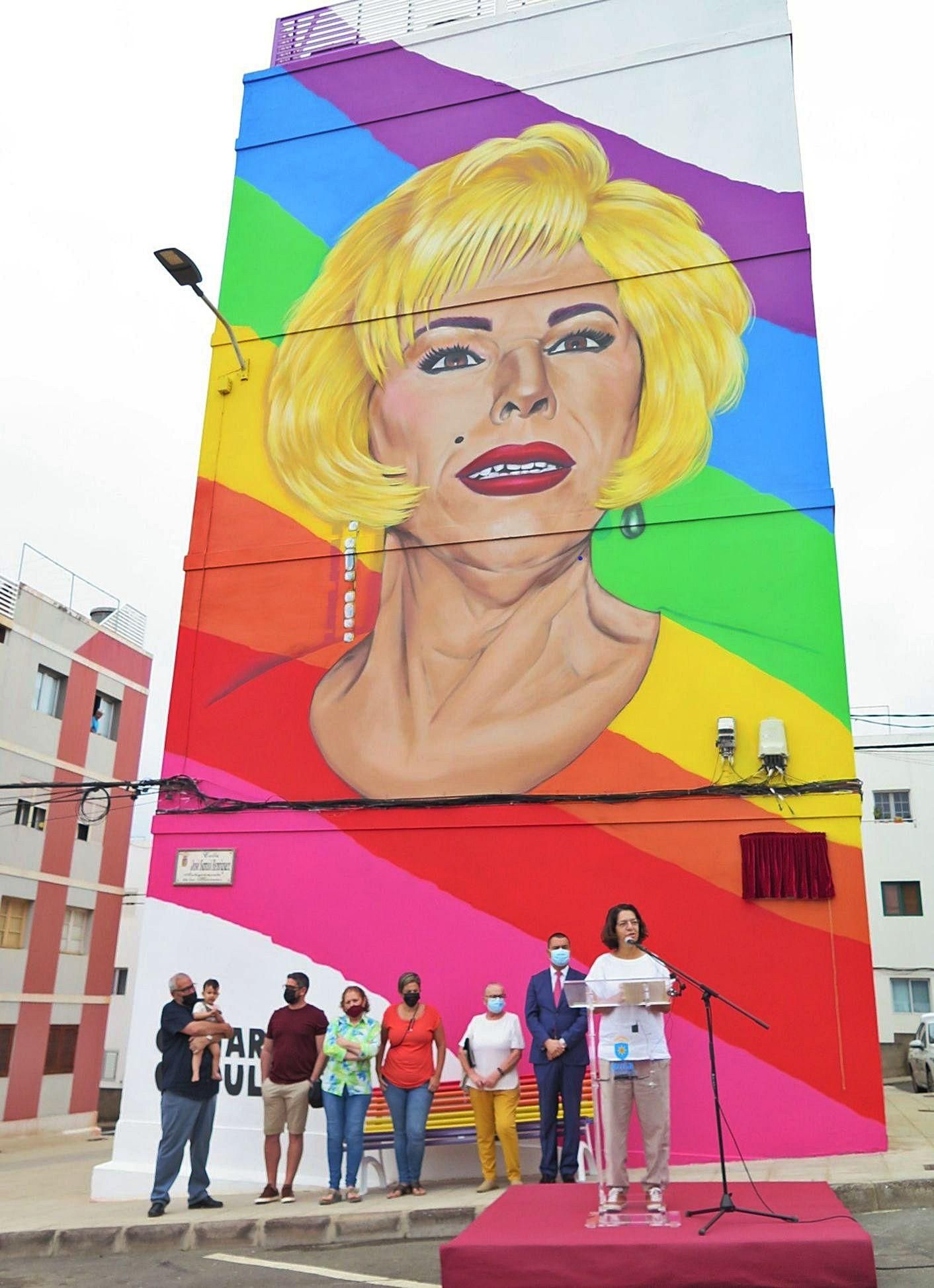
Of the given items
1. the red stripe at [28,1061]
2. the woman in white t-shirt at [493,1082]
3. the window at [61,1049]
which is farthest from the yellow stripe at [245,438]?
the window at [61,1049]

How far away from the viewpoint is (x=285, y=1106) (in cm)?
880

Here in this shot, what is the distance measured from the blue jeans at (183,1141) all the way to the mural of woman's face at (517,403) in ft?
17.6

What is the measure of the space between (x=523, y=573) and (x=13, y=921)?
20.5m

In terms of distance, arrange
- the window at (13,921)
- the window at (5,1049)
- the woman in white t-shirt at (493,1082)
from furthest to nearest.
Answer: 1. the window at (13,921)
2. the window at (5,1049)
3. the woman in white t-shirt at (493,1082)

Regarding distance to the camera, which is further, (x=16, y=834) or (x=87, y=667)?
(x=87, y=667)

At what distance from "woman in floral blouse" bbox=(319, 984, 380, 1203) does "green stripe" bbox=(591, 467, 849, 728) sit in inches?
159

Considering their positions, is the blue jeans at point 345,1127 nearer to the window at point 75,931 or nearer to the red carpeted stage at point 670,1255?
the red carpeted stage at point 670,1255

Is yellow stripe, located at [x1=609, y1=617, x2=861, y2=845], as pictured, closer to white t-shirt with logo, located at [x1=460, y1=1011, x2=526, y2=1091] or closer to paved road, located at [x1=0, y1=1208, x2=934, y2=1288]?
white t-shirt with logo, located at [x1=460, y1=1011, x2=526, y2=1091]

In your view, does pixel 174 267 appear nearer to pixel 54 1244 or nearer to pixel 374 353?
pixel 374 353

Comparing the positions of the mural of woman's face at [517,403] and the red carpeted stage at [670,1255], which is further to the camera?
the mural of woman's face at [517,403]

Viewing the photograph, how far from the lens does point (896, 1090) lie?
64.6ft

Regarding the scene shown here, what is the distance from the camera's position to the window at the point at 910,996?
3144 cm

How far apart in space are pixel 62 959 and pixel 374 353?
2106 cm

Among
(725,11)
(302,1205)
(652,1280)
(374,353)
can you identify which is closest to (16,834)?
(374,353)
